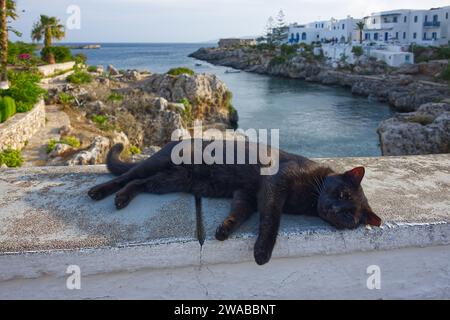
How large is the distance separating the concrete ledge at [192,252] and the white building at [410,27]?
6163cm

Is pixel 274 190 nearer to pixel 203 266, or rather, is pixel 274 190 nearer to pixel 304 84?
pixel 203 266

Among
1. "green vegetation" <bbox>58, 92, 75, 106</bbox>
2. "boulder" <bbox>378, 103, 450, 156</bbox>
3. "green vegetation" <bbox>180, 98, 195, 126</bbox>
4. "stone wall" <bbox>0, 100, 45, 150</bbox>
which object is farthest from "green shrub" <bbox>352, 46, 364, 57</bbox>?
"stone wall" <bbox>0, 100, 45, 150</bbox>

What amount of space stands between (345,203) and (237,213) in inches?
20.8

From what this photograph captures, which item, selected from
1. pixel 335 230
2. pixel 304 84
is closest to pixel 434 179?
pixel 335 230

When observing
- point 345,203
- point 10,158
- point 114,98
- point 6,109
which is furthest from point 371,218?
point 114,98

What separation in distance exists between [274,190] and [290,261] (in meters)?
0.39

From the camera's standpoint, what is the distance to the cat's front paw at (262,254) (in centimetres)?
172

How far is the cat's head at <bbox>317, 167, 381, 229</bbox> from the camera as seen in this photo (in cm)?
186

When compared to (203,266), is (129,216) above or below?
above

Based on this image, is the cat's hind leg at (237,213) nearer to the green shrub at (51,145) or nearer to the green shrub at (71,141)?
the green shrub at (51,145)

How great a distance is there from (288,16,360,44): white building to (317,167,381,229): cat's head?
73.6 meters

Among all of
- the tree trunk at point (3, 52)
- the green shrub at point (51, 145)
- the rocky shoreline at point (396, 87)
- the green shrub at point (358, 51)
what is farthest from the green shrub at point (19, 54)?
the green shrub at point (358, 51)

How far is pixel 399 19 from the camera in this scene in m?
61.2

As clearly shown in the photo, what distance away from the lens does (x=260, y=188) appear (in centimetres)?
219
